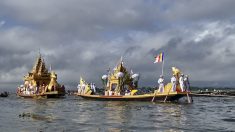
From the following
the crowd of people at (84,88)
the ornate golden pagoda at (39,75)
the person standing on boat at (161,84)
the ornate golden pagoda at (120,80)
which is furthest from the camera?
the ornate golden pagoda at (39,75)

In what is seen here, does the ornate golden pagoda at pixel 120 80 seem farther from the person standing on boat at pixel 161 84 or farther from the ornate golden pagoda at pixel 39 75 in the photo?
the ornate golden pagoda at pixel 39 75

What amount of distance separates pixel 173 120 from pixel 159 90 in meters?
22.8

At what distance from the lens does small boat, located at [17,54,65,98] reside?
78625mm

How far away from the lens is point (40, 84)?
283 feet

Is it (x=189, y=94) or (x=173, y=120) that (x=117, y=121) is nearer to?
(x=173, y=120)

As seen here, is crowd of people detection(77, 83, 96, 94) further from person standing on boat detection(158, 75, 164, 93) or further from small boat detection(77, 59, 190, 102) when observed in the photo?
person standing on boat detection(158, 75, 164, 93)

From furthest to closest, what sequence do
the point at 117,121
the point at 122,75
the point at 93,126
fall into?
1. the point at 122,75
2. the point at 117,121
3. the point at 93,126

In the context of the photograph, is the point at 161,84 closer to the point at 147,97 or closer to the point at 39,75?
the point at 147,97

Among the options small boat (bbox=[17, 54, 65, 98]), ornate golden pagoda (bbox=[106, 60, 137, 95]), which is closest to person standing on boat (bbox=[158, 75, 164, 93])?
ornate golden pagoda (bbox=[106, 60, 137, 95])

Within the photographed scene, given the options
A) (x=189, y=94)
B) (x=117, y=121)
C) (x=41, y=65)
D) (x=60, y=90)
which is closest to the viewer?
(x=117, y=121)

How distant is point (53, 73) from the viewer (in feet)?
268

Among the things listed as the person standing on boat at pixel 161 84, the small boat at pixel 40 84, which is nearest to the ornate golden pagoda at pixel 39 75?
the small boat at pixel 40 84

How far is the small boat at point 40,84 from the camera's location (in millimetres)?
78625

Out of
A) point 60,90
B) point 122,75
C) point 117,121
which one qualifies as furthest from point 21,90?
point 117,121
